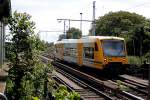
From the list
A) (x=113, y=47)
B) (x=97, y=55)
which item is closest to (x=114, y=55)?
(x=113, y=47)

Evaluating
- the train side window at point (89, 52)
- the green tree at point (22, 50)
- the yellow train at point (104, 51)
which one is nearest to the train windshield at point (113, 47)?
the yellow train at point (104, 51)

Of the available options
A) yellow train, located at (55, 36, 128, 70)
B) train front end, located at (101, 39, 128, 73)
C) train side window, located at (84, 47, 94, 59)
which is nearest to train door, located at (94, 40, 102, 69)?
yellow train, located at (55, 36, 128, 70)

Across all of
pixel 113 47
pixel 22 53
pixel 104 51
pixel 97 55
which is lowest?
pixel 97 55

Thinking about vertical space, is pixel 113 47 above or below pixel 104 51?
above

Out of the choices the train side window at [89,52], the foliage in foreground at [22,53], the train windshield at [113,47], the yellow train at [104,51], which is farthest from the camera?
the train side window at [89,52]

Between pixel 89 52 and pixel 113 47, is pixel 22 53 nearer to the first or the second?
pixel 113 47

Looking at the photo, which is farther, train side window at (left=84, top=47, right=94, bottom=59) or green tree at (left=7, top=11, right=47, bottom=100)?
→ train side window at (left=84, top=47, right=94, bottom=59)

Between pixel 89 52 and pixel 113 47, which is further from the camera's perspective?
pixel 89 52

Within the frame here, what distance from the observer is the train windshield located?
96.8 ft

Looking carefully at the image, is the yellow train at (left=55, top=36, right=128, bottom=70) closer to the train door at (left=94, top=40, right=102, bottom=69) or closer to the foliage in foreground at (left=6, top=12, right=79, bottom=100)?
the train door at (left=94, top=40, right=102, bottom=69)

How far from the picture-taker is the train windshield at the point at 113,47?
2950cm

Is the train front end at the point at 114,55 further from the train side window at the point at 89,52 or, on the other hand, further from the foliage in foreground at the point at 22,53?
the foliage in foreground at the point at 22,53

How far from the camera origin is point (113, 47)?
98.1 feet

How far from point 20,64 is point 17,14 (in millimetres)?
1534
